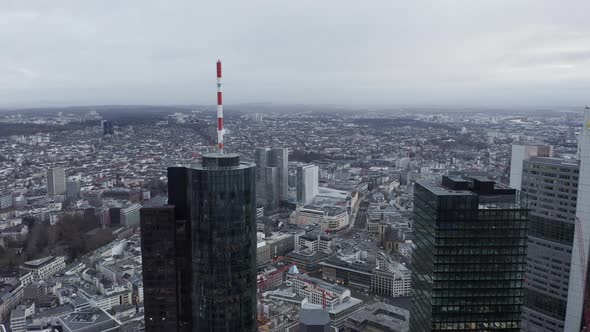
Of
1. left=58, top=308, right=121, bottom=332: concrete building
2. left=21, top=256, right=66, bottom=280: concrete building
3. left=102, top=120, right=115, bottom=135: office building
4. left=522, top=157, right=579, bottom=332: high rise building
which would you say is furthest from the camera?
left=102, top=120, right=115, bottom=135: office building

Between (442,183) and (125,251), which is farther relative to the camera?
(125,251)

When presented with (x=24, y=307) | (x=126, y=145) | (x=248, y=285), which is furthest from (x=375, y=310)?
(x=126, y=145)

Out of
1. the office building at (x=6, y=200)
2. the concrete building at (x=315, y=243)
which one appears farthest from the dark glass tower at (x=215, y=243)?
the office building at (x=6, y=200)

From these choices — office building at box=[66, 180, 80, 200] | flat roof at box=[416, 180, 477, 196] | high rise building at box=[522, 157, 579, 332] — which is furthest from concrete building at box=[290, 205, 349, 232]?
flat roof at box=[416, 180, 477, 196]

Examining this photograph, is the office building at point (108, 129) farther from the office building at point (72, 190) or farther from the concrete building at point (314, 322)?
the concrete building at point (314, 322)

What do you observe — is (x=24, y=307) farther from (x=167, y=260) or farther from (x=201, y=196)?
(x=201, y=196)

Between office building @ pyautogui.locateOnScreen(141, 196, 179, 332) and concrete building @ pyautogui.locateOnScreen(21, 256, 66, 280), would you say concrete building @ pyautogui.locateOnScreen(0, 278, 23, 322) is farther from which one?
office building @ pyautogui.locateOnScreen(141, 196, 179, 332)
